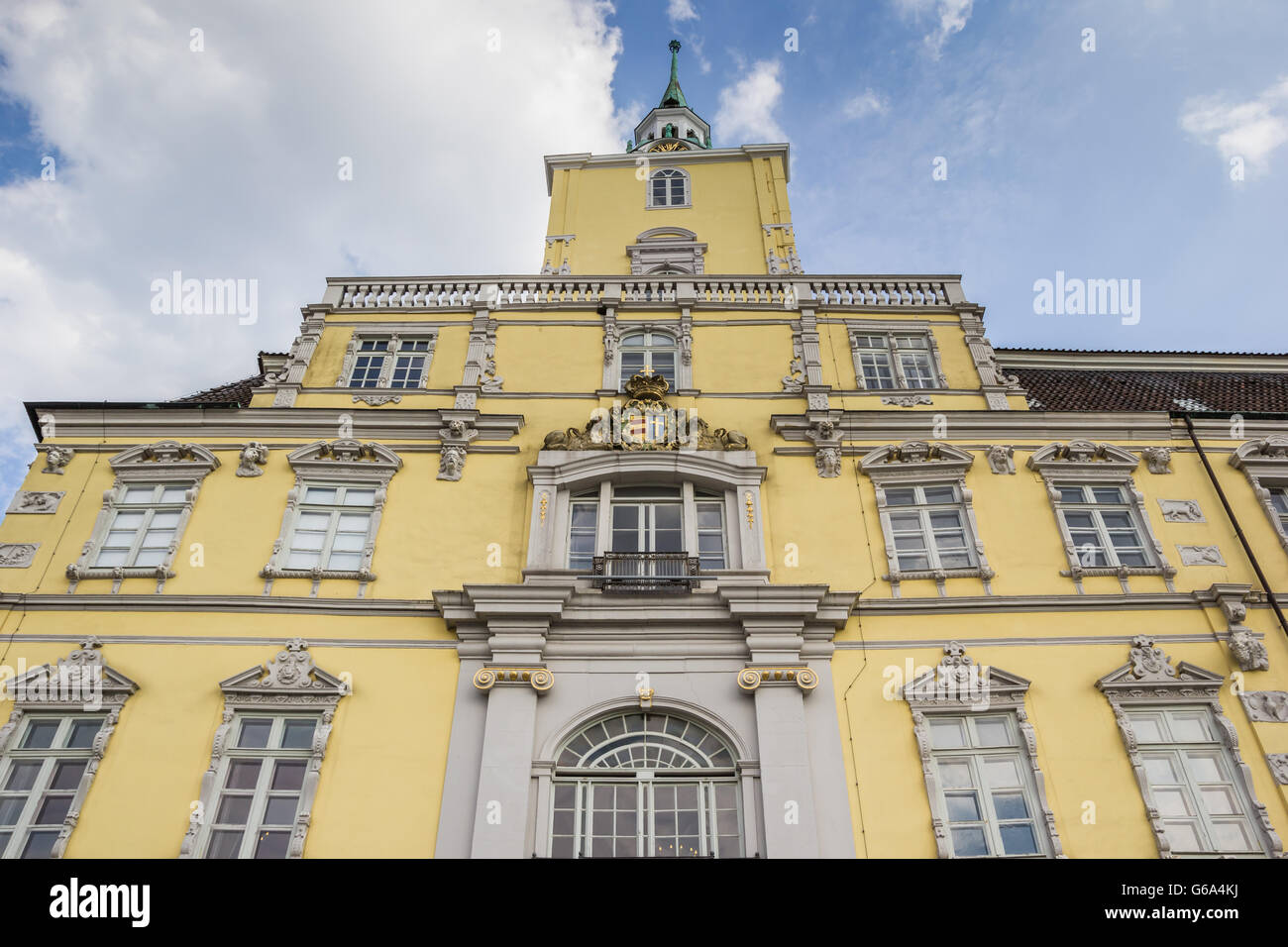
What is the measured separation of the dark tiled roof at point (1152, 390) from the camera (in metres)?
21.8

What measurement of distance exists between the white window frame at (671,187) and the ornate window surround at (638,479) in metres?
12.4

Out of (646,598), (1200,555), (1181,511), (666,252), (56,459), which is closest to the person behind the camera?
(646,598)

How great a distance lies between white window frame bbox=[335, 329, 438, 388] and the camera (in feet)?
67.8

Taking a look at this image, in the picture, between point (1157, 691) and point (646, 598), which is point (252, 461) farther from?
point (1157, 691)

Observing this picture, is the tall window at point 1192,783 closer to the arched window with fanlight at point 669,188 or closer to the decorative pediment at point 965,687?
the decorative pediment at point 965,687

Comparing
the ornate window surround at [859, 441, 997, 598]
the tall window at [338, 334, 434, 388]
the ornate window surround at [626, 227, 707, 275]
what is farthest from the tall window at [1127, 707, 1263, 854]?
the ornate window surround at [626, 227, 707, 275]

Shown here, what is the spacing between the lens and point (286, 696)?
15.6 m

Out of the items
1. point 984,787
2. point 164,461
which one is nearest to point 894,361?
point 984,787

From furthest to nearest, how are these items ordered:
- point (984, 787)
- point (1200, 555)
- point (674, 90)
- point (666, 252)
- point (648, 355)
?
1. point (674, 90)
2. point (666, 252)
3. point (648, 355)
4. point (1200, 555)
5. point (984, 787)

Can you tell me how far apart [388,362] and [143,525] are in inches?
228

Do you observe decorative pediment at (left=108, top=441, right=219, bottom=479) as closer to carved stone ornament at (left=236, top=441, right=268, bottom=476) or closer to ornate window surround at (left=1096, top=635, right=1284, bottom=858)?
carved stone ornament at (left=236, top=441, right=268, bottom=476)

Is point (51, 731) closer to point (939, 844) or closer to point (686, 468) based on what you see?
point (686, 468)

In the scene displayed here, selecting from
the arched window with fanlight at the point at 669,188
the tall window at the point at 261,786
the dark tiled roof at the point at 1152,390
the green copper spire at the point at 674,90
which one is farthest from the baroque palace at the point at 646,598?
the green copper spire at the point at 674,90
